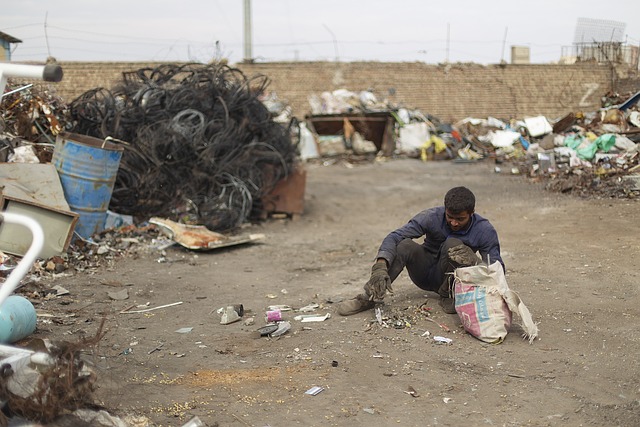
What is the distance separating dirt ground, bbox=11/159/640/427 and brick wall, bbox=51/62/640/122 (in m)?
12.2

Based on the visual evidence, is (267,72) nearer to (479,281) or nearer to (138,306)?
(138,306)

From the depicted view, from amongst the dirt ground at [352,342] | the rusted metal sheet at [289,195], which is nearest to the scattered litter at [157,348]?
the dirt ground at [352,342]

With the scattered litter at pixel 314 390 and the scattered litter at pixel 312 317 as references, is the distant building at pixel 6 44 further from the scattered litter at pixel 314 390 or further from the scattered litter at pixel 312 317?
the scattered litter at pixel 314 390

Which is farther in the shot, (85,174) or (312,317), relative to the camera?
(85,174)

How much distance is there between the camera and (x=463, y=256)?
479 centimetres

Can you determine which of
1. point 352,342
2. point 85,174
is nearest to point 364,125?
point 85,174

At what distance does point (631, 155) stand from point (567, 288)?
21.6 feet

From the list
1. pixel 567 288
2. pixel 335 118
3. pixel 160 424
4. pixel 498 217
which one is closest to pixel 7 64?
pixel 160 424

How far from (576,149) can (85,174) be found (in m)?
9.45

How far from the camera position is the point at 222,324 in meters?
5.44

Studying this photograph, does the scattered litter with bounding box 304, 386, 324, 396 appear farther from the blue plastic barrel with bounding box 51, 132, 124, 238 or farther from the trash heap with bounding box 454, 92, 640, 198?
the trash heap with bounding box 454, 92, 640, 198

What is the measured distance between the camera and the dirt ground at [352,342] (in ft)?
12.1

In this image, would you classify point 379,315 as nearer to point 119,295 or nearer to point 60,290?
point 119,295

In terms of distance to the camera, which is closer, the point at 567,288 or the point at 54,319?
the point at 54,319
